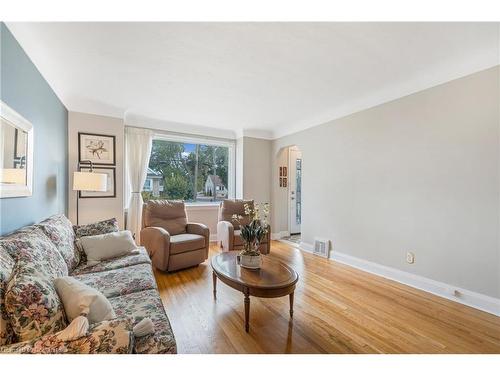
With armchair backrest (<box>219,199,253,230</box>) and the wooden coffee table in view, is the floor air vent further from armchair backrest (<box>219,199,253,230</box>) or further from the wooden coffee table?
the wooden coffee table

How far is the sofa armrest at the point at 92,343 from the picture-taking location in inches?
33.3

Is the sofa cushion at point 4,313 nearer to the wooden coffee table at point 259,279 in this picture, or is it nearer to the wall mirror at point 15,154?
the wall mirror at point 15,154

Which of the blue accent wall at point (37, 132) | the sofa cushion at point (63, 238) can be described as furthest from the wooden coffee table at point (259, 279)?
the blue accent wall at point (37, 132)

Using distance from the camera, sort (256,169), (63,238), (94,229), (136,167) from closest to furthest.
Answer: (63,238) → (94,229) → (136,167) → (256,169)

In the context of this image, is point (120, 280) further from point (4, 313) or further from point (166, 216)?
point (166, 216)

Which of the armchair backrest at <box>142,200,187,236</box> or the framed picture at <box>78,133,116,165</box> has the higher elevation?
the framed picture at <box>78,133,116,165</box>

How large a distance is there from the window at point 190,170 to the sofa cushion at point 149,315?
3.08 meters

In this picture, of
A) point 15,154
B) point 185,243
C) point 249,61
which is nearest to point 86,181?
point 15,154

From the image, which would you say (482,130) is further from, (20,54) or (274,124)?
(20,54)

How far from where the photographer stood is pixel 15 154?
1653mm

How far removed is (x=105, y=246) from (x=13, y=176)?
0.94 metres

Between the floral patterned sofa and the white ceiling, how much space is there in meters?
1.62

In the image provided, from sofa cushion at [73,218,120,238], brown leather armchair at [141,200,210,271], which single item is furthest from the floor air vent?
sofa cushion at [73,218,120,238]

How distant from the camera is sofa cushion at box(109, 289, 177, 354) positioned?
1.06 meters
